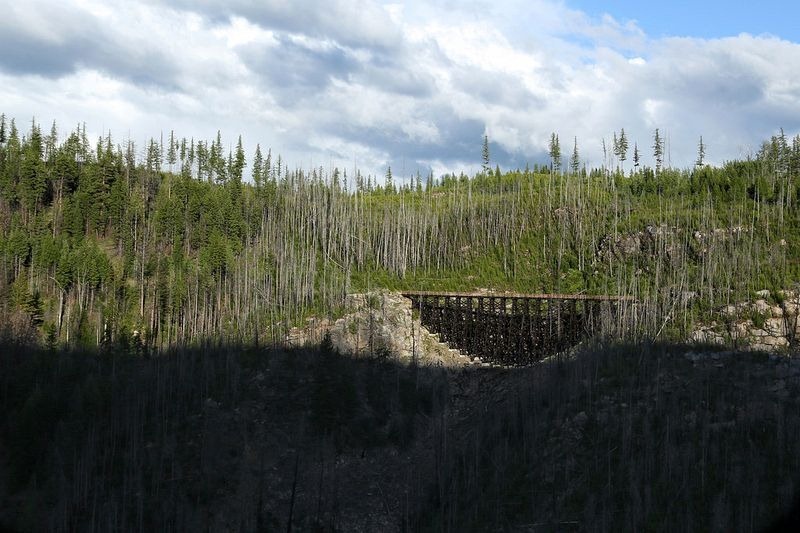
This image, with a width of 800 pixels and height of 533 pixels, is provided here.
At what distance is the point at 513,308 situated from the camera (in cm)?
6341

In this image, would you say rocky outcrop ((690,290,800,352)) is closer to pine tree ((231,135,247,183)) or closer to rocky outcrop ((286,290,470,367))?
rocky outcrop ((286,290,470,367))

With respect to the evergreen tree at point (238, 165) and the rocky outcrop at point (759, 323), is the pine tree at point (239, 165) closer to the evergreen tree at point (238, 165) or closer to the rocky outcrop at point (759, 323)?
the evergreen tree at point (238, 165)

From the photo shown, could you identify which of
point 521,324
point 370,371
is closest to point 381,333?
point 370,371

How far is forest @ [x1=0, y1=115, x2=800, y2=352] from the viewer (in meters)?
69.3

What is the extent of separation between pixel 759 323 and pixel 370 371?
3556 centimetres

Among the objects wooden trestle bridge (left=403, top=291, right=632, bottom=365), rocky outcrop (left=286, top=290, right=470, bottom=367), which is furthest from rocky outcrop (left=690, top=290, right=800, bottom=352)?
rocky outcrop (left=286, top=290, right=470, bottom=367)

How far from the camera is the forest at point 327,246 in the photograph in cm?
6931

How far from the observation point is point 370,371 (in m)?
57.5

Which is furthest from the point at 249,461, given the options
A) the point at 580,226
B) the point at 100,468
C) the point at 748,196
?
the point at 748,196

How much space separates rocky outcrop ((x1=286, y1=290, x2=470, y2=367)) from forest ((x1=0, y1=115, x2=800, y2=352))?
2842 millimetres

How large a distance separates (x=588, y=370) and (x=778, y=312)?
25159mm

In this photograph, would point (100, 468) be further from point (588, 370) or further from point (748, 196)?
point (748, 196)

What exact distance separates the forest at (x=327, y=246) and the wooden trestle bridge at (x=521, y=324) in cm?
489

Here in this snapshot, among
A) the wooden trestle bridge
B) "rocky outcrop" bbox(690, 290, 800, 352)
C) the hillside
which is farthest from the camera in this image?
the wooden trestle bridge
